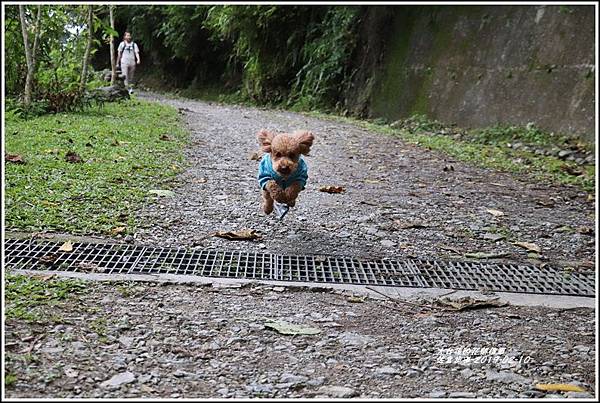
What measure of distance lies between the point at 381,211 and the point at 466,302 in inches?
75.5

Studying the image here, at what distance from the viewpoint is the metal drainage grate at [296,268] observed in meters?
3.40

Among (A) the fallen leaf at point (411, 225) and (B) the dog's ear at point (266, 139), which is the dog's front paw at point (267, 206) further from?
(A) the fallen leaf at point (411, 225)

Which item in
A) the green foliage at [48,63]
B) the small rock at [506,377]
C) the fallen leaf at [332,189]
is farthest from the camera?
the green foliage at [48,63]

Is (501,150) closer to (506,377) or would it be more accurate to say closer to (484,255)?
(484,255)

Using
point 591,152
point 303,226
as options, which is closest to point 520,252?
point 303,226

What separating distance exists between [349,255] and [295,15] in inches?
533

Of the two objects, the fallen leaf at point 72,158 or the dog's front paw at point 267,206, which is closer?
the dog's front paw at point 267,206

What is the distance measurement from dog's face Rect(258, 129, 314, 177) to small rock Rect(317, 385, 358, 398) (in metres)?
2.05

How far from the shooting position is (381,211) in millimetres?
5047

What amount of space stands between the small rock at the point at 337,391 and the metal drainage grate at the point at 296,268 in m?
1.15

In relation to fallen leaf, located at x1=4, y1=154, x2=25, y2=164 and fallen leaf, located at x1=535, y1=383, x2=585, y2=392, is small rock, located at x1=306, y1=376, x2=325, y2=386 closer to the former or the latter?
fallen leaf, located at x1=535, y1=383, x2=585, y2=392

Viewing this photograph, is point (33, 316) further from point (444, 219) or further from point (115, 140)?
point (115, 140)

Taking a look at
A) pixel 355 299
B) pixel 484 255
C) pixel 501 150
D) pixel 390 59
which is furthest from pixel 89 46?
pixel 355 299

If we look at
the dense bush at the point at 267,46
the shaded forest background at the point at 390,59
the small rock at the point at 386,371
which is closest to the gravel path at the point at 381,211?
the small rock at the point at 386,371
